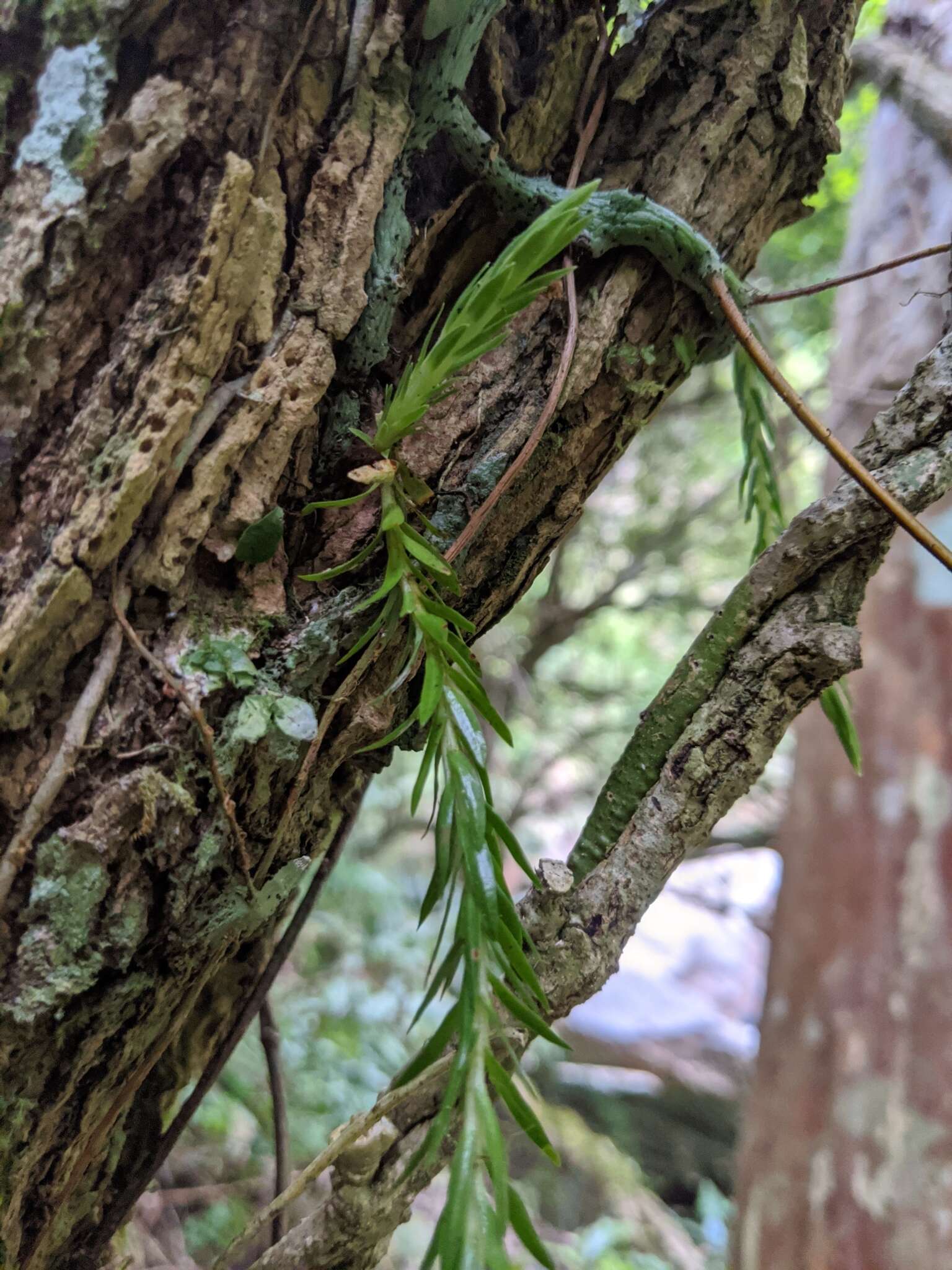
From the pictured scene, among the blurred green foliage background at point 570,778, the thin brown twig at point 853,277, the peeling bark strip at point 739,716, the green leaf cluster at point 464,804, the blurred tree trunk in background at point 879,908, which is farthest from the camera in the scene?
the blurred tree trunk in background at point 879,908

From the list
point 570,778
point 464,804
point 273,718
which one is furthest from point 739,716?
point 570,778

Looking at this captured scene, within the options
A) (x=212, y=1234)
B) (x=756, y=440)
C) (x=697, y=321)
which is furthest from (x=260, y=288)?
(x=212, y=1234)

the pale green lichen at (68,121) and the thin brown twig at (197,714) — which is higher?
the pale green lichen at (68,121)

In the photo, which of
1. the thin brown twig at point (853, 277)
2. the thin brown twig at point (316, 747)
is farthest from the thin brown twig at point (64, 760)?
the thin brown twig at point (853, 277)

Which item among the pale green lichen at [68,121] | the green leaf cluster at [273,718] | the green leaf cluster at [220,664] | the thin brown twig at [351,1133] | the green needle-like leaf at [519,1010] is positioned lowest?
the thin brown twig at [351,1133]

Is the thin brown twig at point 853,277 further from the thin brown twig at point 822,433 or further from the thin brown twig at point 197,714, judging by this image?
the thin brown twig at point 197,714

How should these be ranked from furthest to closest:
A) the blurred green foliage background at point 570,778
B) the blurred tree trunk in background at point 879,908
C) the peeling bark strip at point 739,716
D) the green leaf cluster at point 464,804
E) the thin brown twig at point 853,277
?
the blurred tree trunk in background at point 879,908, the blurred green foliage background at point 570,778, the thin brown twig at point 853,277, the peeling bark strip at point 739,716, the green leaf cluster at point 464,804

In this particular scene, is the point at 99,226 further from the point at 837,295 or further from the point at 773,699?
the point at 837,295
